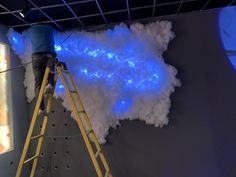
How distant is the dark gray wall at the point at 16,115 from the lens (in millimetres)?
2607

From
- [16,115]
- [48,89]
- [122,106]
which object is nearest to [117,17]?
[122,106]

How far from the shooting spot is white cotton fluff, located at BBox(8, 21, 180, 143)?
8.73 feet

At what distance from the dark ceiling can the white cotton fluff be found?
0.40 ft

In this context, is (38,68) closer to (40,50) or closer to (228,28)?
(40,50)

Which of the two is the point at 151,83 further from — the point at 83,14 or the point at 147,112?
the point at 83,14

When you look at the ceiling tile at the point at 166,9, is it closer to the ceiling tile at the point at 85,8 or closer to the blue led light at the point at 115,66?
the blue led light at the point at 115,66

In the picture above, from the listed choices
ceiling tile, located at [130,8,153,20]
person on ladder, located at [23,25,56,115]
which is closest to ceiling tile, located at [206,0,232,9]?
ceiling tile, located at [130,8,153,20]

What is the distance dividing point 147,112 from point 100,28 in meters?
1.10

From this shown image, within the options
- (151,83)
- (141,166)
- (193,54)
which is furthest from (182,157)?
(193,54)

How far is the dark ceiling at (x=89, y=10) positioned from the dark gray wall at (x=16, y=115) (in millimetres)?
382

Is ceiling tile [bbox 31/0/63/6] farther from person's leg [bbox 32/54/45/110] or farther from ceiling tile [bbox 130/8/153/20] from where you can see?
ceiling tile [bbox 130/8/153/20]

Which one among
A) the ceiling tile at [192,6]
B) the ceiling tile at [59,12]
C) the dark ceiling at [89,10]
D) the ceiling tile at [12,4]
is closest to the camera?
the ceiling tile at [12,4]

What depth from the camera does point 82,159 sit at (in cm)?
285

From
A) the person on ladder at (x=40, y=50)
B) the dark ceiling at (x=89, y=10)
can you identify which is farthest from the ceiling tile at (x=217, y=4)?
the person on ladder at (x=40, y=50)
